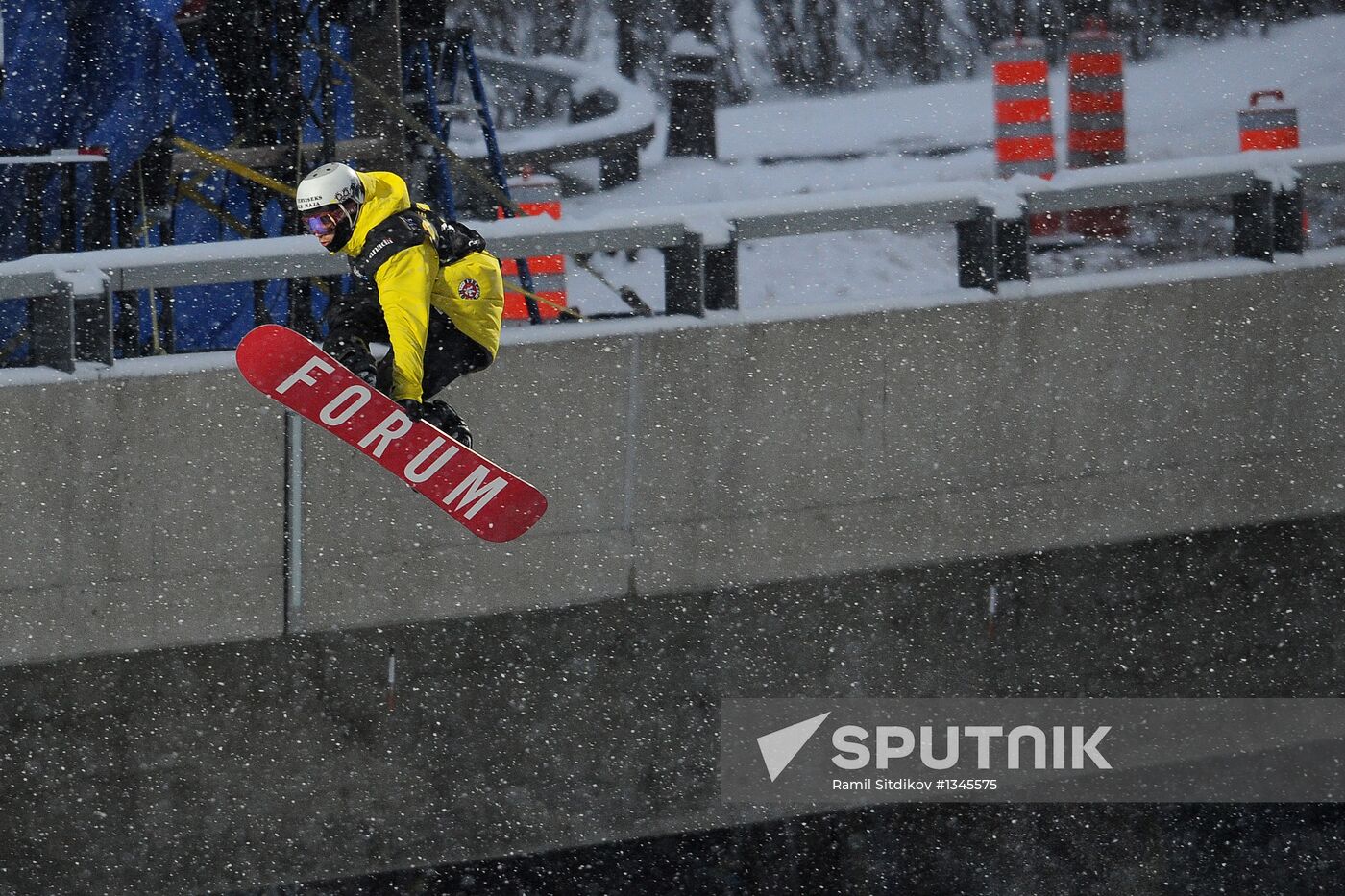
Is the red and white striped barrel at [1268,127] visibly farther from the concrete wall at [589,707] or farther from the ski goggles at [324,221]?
the ski goggles at [324,221]

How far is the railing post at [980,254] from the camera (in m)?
7.91

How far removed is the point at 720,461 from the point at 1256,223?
2635mm

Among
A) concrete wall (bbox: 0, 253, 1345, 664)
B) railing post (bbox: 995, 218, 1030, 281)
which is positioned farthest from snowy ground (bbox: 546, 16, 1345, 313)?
railing post (bbox: 995, 218, 1030, 281)

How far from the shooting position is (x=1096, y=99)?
13.8 meters

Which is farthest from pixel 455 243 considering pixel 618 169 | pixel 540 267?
pixel 618 169

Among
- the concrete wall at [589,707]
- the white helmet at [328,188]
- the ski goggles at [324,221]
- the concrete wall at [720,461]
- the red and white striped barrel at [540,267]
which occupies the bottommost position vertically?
the concrete wall at [589,707]

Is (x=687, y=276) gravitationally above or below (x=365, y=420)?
above

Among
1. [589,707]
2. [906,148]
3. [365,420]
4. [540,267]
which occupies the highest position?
[906,148]

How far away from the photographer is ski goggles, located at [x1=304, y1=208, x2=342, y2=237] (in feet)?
20.7

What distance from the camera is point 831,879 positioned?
870 cm

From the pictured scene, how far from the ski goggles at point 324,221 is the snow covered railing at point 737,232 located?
0.64 meters

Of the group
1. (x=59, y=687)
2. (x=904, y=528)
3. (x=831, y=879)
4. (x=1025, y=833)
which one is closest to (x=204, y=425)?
(x=59, y=687)

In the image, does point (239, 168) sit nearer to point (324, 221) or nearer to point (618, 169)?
point (324, 221)

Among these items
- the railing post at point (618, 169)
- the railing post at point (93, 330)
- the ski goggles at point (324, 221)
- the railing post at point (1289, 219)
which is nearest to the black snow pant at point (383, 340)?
the ski goggles at point (324, 221)
